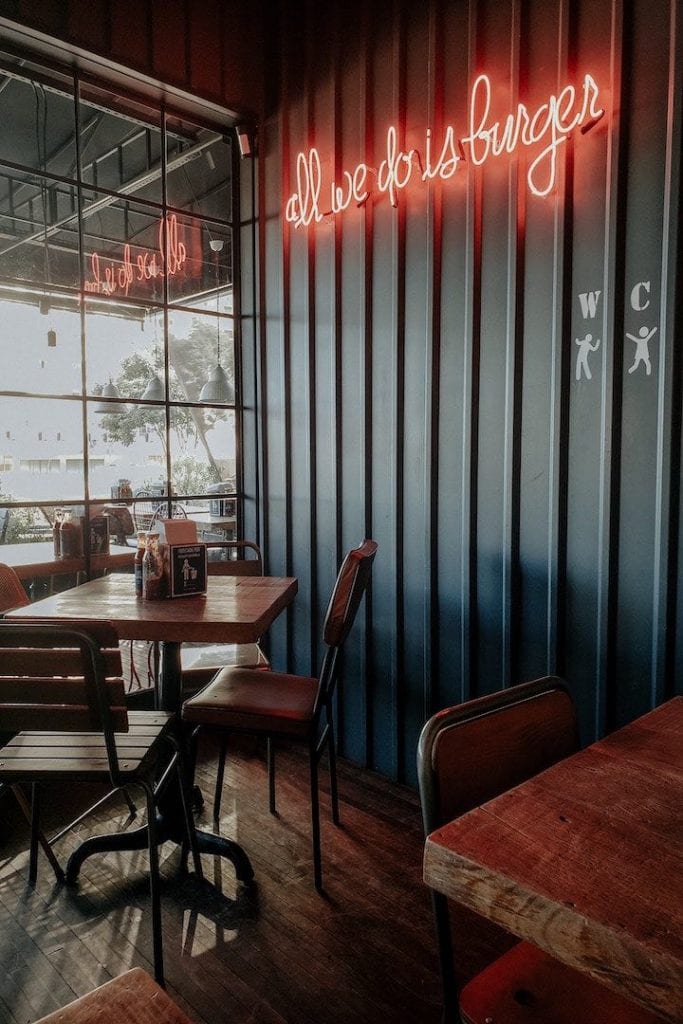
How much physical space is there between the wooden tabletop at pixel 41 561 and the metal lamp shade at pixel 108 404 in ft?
2.55

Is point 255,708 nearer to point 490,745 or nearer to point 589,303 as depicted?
point 490,745

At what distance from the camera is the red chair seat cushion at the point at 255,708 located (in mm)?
2627

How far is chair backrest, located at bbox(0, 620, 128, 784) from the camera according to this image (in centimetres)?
196

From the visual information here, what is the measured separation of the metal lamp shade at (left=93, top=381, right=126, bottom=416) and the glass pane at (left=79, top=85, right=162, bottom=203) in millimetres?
1139

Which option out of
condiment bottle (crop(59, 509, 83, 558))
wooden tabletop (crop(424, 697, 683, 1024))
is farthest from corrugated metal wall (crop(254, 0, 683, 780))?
wooden tabletop (crop(424, 697, 683, 1024))

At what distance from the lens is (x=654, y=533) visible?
2551mm

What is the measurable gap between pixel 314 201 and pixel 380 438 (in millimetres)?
1414

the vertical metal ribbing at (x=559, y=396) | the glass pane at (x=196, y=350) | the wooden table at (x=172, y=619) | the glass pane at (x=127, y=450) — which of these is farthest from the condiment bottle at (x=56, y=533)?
the vertical metal ribbing at (x=559, y=396)

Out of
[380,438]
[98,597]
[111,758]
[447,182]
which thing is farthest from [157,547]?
[447,182]

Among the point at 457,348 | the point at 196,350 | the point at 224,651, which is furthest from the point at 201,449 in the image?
the point at 457,348

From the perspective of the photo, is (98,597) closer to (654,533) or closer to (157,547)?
(157,547)

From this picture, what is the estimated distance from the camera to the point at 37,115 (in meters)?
3.79

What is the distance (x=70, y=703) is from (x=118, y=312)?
2.54 metres

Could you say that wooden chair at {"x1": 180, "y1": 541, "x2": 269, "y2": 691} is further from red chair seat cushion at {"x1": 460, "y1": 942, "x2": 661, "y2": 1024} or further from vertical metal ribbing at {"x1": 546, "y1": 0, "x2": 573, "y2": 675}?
red chair seat cushion at {"x1": 460, "y1": 942, "x2": 661, "y2": 1024}
